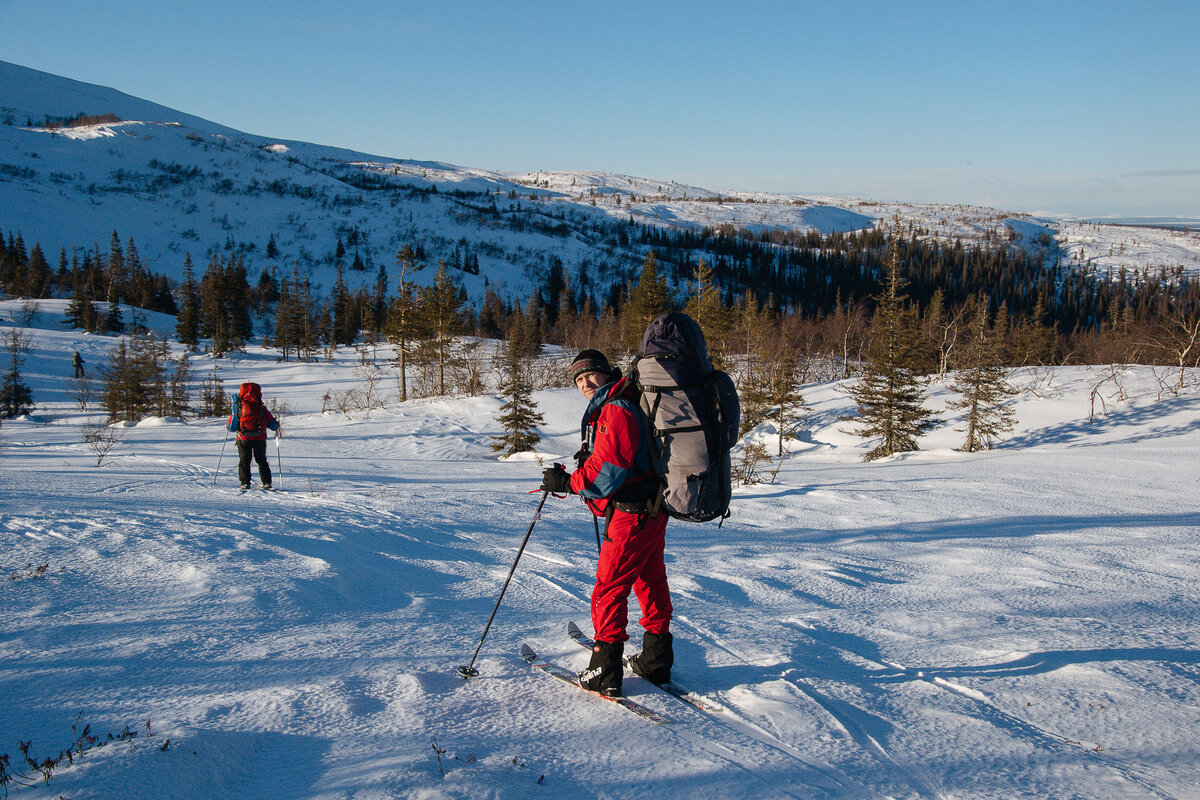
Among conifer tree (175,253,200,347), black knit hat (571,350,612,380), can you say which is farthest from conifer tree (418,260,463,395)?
black knit hat (571,350,612,380)

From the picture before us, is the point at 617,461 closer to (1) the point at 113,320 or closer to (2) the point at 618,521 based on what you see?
(2) the point at 618,521

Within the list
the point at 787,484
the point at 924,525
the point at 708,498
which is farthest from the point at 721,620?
the point at 787,484

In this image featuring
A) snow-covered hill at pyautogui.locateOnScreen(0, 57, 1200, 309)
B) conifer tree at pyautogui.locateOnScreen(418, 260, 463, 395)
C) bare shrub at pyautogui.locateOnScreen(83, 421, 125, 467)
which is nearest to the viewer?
bare shrub at pyautogui.locateOnScreen(83, 421, 125, 467)

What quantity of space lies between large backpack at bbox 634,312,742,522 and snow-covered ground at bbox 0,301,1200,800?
3.39 ft

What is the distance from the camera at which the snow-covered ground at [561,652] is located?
2.41 meters

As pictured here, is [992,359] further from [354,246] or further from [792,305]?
[354,246]

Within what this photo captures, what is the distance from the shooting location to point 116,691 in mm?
2738

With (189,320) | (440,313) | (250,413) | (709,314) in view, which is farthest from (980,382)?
(189,320)

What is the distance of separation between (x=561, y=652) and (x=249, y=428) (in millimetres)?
7482

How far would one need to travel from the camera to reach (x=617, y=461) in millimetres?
3008

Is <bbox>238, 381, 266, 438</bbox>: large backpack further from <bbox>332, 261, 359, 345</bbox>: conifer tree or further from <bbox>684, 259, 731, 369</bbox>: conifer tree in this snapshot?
<bbox>332, 261, 359, 345</bbox>: conifer tree

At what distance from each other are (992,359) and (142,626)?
27.4 metres

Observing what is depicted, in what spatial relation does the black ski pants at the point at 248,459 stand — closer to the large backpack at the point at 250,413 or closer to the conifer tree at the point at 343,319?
the large backpack at the point at 250,413

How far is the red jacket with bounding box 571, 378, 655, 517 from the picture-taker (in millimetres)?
2996
